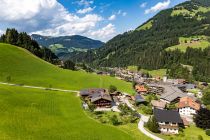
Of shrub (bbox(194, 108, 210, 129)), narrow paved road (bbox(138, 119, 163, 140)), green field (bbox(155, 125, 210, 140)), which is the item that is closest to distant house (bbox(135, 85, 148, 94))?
green field (bbox(155, 125, 210, 140))

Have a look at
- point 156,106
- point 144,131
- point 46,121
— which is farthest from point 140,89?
point 46,121

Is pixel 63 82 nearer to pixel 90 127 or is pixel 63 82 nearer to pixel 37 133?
pixel 90 127

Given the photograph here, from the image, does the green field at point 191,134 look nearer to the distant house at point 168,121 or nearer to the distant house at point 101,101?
the distant house at point 168,121

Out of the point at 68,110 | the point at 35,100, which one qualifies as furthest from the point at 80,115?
the point at 35,100

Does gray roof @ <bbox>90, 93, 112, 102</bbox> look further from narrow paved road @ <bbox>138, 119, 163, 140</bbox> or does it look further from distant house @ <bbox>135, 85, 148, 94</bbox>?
distant house @ <bbox>135, 85, 148, 94</bbox>

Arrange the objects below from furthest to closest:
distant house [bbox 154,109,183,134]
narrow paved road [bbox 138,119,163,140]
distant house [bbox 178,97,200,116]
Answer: distant house [bbox 178,97,200,116]
distant house [bbox 154,109,183,134]
narrow paved road [bbox 138,119,163,140]

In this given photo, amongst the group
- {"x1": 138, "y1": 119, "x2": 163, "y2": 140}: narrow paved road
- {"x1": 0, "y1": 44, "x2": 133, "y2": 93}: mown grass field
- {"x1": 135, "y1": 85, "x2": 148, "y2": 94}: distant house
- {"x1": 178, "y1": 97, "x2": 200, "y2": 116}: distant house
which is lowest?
{"x1": 138, "y1": 119, "x2": 163, "y2": 140}: narrow paved road

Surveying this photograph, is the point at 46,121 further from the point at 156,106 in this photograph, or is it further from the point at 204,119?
the point at 204,119
